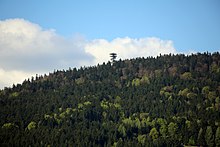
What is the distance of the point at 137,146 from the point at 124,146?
557cm

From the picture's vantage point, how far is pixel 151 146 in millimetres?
197500

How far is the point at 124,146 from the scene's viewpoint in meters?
Result: 197

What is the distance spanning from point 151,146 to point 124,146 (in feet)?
37.8

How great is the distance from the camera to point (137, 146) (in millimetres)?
195375

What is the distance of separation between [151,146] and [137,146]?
21.1ft
